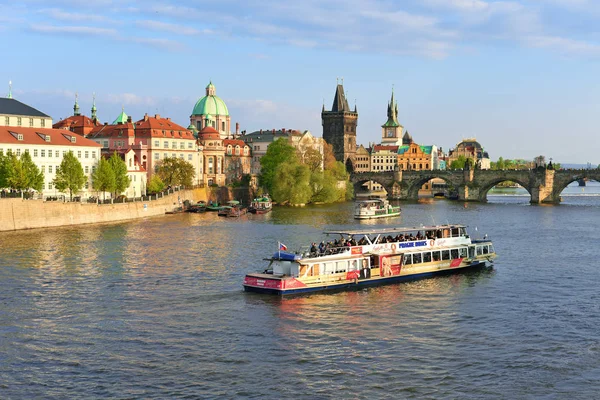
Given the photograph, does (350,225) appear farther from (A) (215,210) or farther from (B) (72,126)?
(B) (72,126)

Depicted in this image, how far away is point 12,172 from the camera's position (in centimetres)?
10262

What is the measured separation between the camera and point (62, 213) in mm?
99375

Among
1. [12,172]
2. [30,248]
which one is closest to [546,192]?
[12,172]

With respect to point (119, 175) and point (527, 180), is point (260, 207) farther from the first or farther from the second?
point (527, 180)

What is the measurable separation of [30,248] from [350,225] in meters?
47.4

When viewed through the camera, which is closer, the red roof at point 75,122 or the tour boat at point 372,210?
the tour boat at point 372,210

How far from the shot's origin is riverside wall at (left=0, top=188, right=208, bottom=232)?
92250 millimetres

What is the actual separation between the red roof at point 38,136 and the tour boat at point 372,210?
4369 centimetres

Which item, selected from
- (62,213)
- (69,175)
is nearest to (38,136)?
(69,175)

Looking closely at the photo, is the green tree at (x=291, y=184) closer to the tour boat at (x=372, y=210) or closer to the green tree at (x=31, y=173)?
the tour boat at (x=372, y=210)

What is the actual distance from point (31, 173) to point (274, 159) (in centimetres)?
6627

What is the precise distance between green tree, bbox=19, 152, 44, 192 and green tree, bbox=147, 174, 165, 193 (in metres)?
29.7

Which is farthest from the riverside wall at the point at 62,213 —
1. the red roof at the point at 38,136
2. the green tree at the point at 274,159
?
the green tree at the point at 274,159

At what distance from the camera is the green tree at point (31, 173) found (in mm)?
105000
